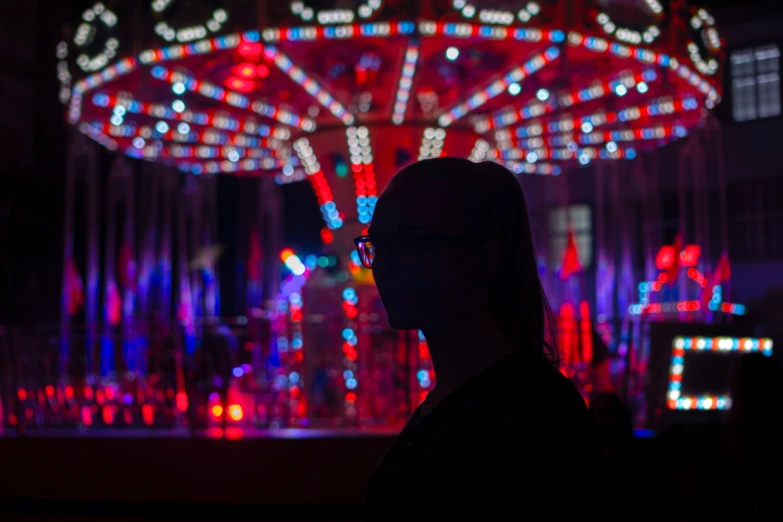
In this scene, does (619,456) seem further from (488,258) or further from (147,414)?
(147,414)

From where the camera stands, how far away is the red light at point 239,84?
10.8m

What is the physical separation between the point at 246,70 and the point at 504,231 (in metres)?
9.35

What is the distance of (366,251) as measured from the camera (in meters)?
1.57

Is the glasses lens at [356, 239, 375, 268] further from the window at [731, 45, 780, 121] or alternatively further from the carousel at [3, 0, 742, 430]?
the window at [731, 45, 780, 121]

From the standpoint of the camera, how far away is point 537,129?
13.3m

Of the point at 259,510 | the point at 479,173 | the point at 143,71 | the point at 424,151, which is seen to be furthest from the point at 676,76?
the point at 479,173

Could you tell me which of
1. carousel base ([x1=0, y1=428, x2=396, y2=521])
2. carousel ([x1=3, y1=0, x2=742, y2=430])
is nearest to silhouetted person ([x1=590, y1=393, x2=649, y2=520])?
carousel base ([x1=0, y1=428, x2=396, y2=521])

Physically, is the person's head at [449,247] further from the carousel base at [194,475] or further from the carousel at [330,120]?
the carousel at [330,120]

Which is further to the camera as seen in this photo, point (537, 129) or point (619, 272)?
point (619, 272)

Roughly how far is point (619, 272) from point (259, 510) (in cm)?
1451

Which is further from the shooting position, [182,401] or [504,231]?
[182,401]

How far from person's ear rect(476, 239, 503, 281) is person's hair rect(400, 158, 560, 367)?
0.01m

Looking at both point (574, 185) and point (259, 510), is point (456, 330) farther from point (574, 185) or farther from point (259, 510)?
point (574, 185)

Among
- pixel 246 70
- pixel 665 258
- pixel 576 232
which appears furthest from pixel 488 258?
pixel 576 232
